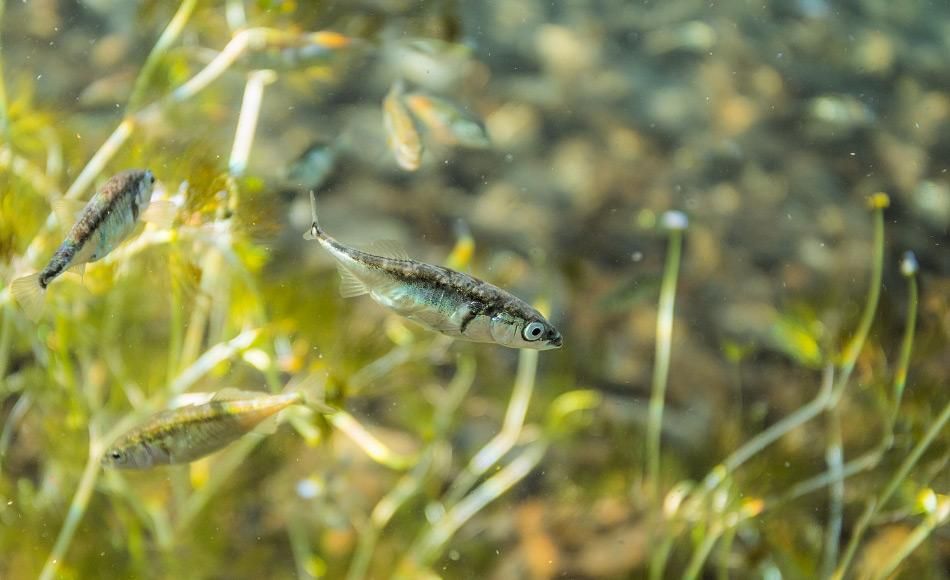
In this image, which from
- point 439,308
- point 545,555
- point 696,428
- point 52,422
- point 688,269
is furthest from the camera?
point 688,269

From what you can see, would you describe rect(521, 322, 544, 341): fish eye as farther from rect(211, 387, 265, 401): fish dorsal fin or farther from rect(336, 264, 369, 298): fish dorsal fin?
rect(211, 387, 265, 401): fish dorsal fin

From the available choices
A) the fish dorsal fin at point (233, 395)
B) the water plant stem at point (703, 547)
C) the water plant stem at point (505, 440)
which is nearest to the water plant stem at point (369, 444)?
the water plant stem at point (505, 440)

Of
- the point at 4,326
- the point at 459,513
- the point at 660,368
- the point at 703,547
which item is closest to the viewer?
the point at 4,326

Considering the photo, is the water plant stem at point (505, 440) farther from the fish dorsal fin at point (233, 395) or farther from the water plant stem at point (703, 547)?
the fish dorsal fin at point (233, 395)

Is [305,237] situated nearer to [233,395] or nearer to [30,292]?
[233,395]

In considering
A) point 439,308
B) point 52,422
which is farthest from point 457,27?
point 439,308

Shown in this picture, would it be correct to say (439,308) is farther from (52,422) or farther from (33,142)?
(33,142)

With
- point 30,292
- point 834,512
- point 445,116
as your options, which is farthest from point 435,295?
point 834,512
